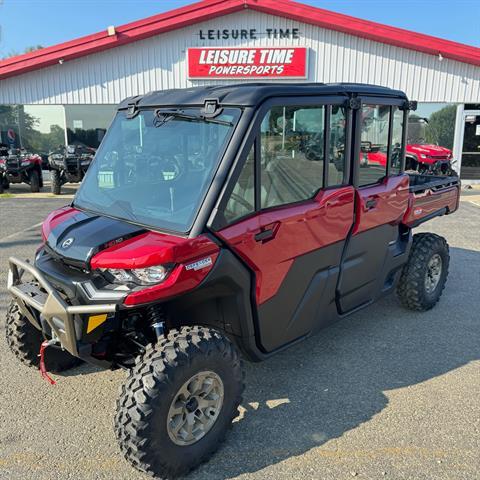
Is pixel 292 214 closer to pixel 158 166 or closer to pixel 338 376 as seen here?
pixel 158 166

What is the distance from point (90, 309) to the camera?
2.41 meters

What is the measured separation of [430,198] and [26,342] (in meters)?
4.03

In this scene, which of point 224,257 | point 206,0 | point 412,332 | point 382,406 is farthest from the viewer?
point 206,0

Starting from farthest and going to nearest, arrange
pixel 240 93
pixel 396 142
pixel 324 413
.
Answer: pixel 396 142 → pixel 324 413 → pixel 240 93

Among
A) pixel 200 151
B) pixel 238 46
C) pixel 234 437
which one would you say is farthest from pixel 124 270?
pixel 238 46

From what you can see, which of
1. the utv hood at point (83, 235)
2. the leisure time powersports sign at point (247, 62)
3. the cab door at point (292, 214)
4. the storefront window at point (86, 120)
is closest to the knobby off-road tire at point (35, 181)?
the storefront window at point (86, 120)

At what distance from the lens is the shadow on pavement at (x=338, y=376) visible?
2.82 metres

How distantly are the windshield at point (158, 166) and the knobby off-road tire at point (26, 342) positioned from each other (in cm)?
97

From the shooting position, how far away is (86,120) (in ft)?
53.9

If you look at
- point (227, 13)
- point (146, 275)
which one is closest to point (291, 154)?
point (146, 275)

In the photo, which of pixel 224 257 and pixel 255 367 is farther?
pixel 255 367

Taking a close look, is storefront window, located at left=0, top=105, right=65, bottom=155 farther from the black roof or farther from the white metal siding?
the black roof

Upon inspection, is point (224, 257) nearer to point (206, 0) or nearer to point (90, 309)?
point (90, 309)

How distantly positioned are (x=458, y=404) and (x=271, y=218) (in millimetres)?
1893
